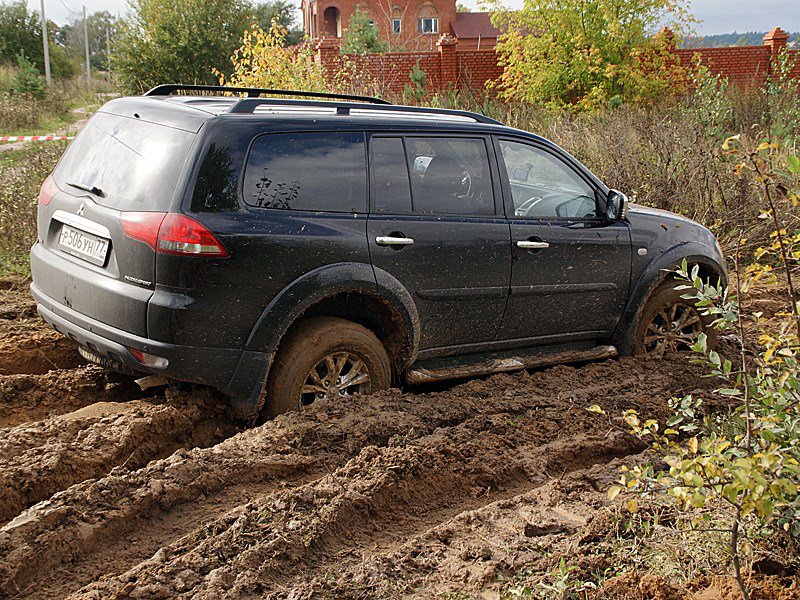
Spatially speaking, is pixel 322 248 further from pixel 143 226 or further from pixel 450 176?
pixel 450 176

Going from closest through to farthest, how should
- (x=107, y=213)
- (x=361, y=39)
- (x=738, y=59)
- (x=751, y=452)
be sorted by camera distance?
1. (x=751, y=452)
2. (x=107, y=213)
3. (x=738, y=59)
4. (x=361, y=39)

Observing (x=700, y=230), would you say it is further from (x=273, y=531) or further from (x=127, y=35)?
(x=127, y=35)

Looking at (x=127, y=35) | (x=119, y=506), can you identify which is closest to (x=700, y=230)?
(x=119, y=506)

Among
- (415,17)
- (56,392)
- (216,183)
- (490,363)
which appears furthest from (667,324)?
(415,17)

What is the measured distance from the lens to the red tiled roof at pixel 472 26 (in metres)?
59.1

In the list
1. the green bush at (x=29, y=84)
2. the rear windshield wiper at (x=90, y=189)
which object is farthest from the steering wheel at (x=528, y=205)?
the green bush at (x=29, y=84)

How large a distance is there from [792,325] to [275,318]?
265 centimetres

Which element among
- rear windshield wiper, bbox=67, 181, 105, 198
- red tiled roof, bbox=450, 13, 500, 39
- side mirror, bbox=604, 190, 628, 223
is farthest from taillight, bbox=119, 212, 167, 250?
red tiled roof, bbox=450, 13, 500, 39

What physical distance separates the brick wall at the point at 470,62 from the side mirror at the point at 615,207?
17.6 m

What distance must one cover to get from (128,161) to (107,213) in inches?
13.5

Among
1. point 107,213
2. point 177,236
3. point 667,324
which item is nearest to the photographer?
point 177,236

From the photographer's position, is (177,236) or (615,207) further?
(615,207)

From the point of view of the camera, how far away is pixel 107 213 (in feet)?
16.1

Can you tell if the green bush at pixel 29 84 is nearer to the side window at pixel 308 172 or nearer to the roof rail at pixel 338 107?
the roof rail at pixel 338 107
